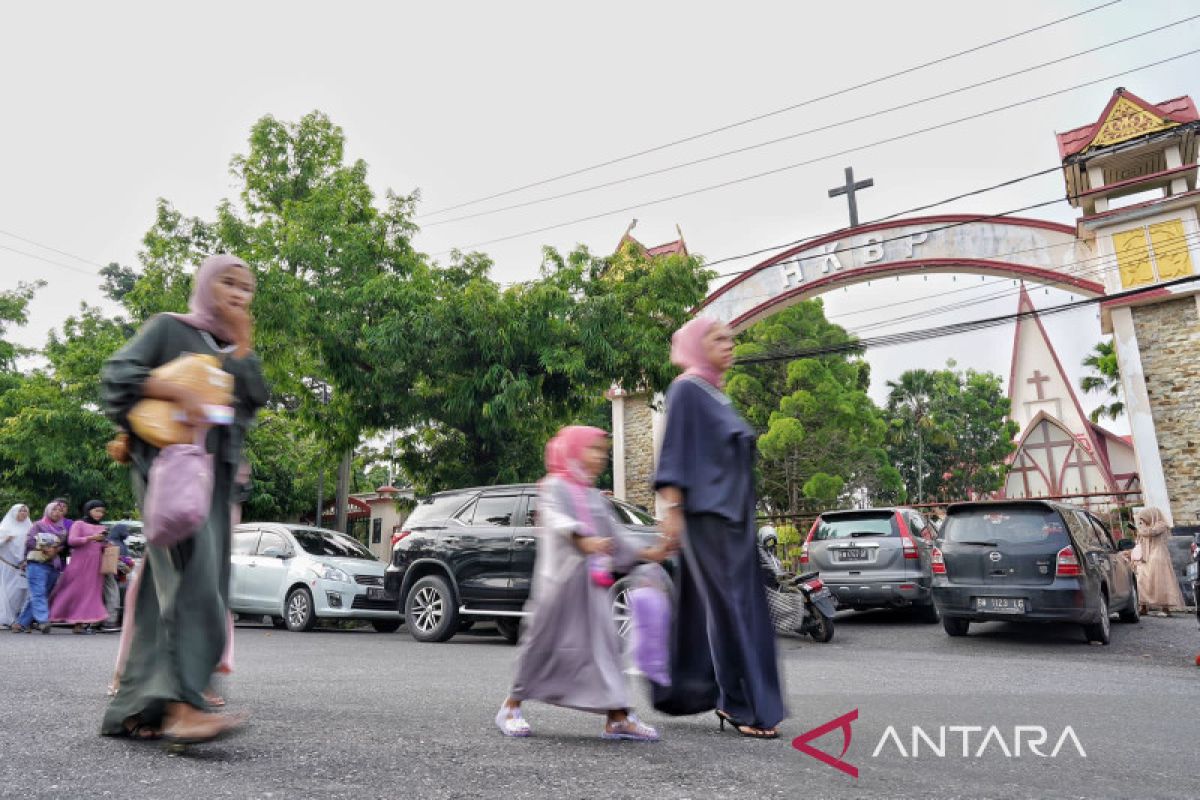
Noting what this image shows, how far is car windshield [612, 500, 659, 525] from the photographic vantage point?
8961mm

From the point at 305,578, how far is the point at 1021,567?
357 inches

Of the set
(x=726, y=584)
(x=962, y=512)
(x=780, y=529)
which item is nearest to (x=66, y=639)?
(x=726, y=584)

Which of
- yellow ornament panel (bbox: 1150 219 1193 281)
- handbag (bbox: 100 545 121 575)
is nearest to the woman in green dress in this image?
handbag (bbox: 100 545 121 575)

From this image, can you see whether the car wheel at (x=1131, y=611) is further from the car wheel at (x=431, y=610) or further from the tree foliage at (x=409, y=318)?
the car wheel at (x=431, y=610)

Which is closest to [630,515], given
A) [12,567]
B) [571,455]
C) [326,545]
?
[571,455]

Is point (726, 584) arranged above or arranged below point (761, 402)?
below

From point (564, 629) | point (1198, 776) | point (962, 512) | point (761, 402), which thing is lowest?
point (1198, 776)

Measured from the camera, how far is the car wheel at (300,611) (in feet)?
37.7

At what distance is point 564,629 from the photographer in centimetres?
364

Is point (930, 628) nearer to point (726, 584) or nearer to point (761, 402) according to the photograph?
point (726, 584)

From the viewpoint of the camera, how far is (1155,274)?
48.6 feet

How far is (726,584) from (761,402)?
19749 millimetres

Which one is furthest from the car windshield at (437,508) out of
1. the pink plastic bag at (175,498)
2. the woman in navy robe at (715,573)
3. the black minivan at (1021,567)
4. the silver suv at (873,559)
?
the pink plastic bag at (175,498)

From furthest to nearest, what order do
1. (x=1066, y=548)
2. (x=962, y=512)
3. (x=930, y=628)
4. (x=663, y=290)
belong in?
(x=663, y=290)
(x=930, y=628)
(x=962, y=512)
(x=1066, y=548)
